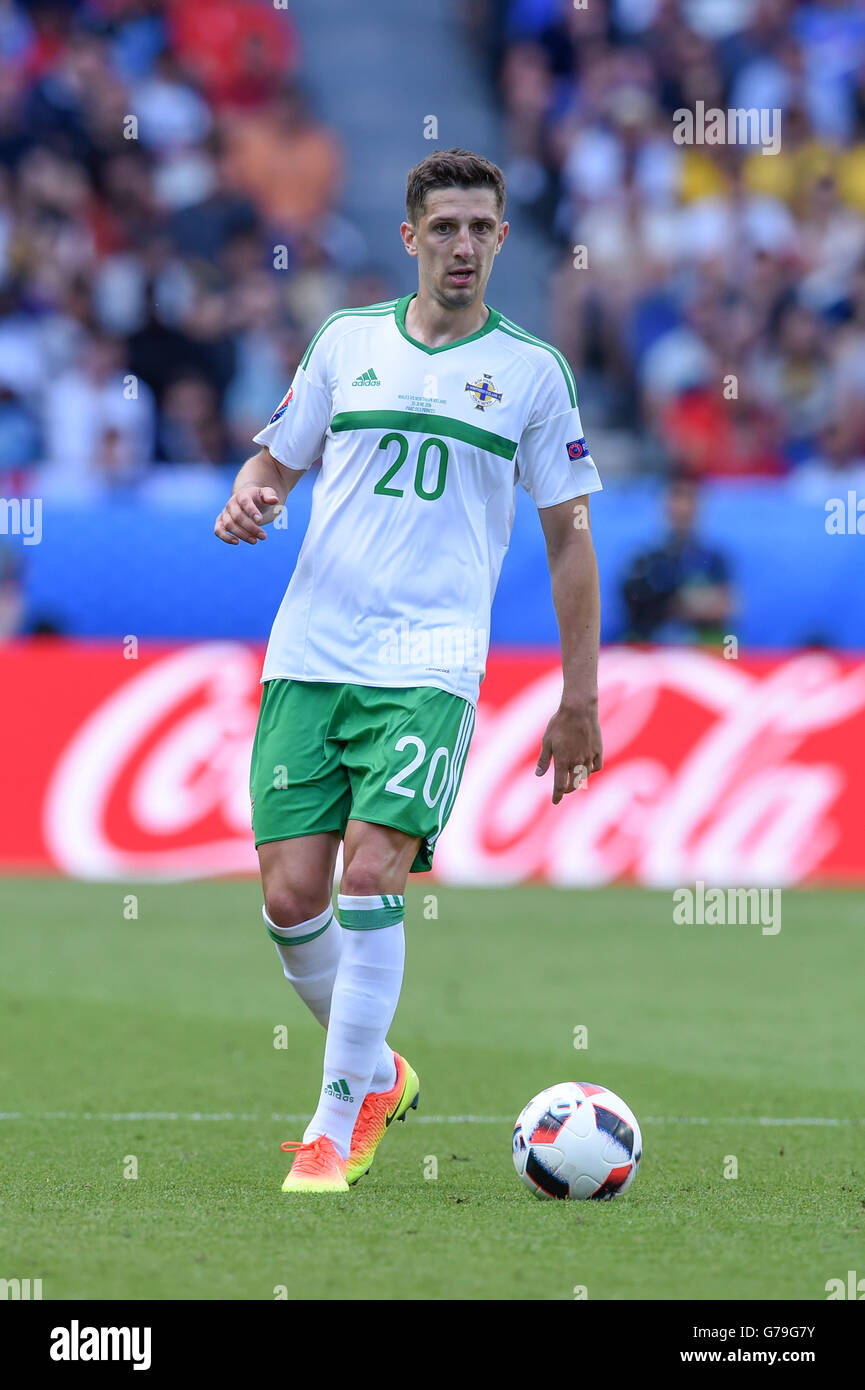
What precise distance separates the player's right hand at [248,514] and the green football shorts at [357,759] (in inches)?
18.6

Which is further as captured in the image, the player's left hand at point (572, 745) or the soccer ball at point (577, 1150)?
the player's left hand at point (572, 745)

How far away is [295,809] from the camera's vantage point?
5.41 meters

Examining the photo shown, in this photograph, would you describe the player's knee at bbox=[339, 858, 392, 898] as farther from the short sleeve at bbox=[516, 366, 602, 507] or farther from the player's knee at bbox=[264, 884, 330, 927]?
the short sleeve at bbox=[516, 366, 602, 507]

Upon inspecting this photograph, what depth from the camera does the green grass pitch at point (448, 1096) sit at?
4258 mm

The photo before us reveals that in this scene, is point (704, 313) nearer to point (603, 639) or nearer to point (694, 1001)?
point (603, 639)

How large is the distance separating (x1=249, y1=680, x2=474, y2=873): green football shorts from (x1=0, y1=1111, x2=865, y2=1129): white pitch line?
1.28 metres

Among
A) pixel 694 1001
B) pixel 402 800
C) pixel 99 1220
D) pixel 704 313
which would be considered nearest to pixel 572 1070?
pixel 694 1001

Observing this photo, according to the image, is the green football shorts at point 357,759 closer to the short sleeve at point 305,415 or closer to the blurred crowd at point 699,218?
the short sleeve at point 305,415

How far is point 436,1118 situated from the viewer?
650cm

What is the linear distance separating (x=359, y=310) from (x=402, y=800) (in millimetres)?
1412

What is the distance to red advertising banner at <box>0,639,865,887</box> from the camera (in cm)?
1211

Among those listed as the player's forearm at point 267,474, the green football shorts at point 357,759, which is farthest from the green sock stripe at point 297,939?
the player's forearm at point 267,474

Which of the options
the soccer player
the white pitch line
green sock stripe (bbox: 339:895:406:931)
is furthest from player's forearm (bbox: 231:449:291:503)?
the white pitch line

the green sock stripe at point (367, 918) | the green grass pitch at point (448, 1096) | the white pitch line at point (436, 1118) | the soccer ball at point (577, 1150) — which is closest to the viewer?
the green grass pitch at point (448, 1096)
